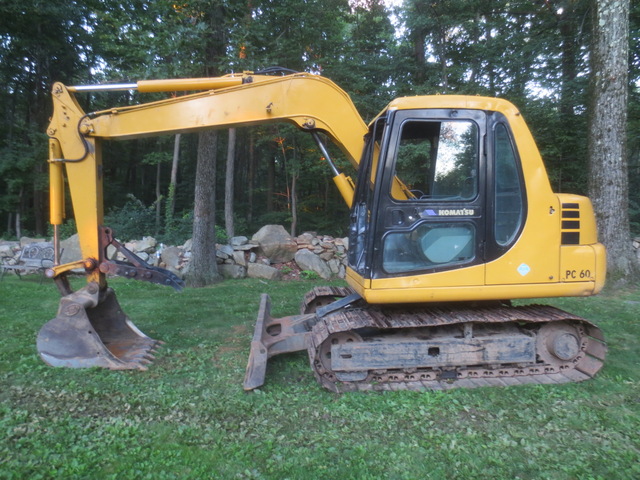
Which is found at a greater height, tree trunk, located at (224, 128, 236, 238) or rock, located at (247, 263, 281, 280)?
tree trunk, located at (224, 128, 236, 238)

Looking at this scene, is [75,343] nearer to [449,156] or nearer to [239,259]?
[449,156]

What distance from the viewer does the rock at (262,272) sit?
1022 cm

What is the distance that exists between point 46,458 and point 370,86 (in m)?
14.3

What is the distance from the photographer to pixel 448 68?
13.8m

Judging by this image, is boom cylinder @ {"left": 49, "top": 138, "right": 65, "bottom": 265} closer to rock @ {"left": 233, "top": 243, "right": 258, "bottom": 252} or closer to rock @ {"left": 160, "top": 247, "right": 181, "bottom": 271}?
rock @ {"left": 160, "top": 247, "right": 181, "bottom": 271}

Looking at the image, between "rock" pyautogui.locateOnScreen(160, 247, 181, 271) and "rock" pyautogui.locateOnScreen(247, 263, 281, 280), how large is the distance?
5.91 ft

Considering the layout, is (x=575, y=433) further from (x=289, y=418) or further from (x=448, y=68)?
(x=448, y=68)

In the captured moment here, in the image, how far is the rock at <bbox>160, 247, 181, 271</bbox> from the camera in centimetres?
1025

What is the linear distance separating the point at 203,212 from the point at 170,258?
1.86m

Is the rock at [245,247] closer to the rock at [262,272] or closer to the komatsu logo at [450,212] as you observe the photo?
the rock at [262,272]

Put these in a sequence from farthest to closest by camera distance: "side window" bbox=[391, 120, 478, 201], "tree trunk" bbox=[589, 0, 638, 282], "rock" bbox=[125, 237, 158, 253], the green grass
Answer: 1. "rock" bbox=[125, 237, 158, 253]
2. "tree trunk" bbox=[589, 0, 638, 282]
3. "side window" bbox=[391, 120, 478, 201]
4. the green grass

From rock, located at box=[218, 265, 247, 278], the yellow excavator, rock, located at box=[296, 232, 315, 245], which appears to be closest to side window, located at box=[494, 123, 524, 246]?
the yellow excavator

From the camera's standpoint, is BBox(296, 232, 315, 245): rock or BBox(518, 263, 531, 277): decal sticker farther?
BBox(296, 232, 315, 245): rock

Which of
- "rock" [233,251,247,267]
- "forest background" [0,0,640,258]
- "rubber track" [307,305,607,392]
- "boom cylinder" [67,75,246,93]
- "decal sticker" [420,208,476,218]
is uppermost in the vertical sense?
"forest background" [0,0,640,258]
